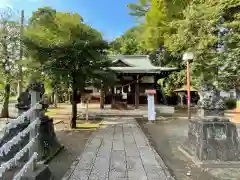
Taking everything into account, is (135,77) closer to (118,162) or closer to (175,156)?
(175,156)

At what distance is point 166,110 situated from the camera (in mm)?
18594

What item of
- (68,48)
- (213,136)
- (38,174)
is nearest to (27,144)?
(38,174)

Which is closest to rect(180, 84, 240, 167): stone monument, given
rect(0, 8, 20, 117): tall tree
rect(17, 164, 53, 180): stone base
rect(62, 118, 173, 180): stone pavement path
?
rect(62, 118, 173, 180): stone pavement path

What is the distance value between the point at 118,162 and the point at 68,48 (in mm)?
5796

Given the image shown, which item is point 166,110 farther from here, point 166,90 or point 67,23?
point 67,23

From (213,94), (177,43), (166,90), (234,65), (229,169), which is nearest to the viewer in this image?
(229,169)

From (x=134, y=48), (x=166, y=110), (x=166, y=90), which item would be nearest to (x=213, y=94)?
(x=166, y=110)

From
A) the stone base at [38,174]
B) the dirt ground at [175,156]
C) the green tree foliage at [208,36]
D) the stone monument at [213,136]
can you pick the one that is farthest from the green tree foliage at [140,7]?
the stone base at [38,174]

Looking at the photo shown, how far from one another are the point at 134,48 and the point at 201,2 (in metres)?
17.2

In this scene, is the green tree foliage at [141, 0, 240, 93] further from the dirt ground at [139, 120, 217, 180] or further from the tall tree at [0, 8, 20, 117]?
the tall tree at [0, 8, 20, 117]

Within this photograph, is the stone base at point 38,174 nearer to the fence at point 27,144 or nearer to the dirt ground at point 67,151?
the fence at point 27,144

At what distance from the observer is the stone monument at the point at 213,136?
5.80 m

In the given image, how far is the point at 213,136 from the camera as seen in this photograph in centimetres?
591

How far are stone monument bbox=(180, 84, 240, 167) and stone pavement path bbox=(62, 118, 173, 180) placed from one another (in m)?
0.97
